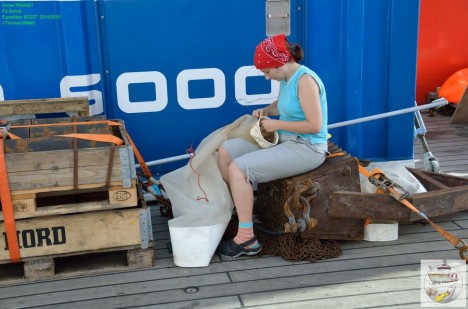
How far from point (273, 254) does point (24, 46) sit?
2.47 metres

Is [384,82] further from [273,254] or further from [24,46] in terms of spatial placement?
[24,46]

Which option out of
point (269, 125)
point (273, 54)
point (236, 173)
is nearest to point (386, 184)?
point (269, 125)

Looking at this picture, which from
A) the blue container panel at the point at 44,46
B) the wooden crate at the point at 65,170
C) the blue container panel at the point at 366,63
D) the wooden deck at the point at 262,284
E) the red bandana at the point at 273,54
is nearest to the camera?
the wooden deck at the point at 262,284

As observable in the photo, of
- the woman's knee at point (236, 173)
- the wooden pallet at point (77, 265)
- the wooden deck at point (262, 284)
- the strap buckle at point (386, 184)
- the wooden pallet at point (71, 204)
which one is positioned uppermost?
the woman's knee at point (236, 173)

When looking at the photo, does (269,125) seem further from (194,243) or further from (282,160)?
(194,243)

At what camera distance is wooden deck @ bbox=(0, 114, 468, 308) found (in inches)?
114

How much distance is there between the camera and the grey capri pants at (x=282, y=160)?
338 centimetres

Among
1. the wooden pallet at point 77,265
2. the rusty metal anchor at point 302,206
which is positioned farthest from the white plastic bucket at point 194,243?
the rusty metal anchor at point 302,206

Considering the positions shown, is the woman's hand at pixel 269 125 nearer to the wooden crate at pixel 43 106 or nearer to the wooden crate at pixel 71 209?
the wooden crate at pixel 71 209

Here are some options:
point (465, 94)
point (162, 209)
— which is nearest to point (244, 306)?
point (162, 209)

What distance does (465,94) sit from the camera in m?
6.65

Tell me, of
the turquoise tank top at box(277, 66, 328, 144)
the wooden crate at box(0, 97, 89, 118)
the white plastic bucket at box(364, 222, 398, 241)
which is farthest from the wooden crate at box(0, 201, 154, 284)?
the white plastic bucket at box(364, 222, 398, 241)

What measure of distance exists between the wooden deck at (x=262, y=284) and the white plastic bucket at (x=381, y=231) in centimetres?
4

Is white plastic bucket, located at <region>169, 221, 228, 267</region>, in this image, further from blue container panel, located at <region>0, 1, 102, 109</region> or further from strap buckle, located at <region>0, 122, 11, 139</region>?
blue container panel, located at <region>0, 1, 102, 109</region>
